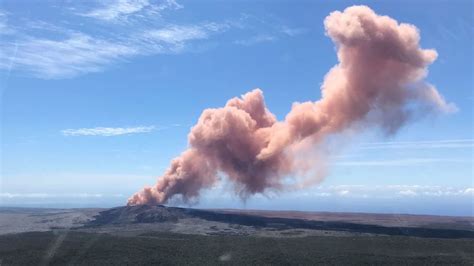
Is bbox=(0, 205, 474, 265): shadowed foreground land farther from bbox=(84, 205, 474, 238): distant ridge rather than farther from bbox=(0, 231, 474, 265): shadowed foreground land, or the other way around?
bbox=(84, 205, 474, 238): distant ridge

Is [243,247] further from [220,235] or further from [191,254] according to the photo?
[220,235]

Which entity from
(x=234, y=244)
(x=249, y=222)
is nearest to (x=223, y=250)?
(x=234, y=244)

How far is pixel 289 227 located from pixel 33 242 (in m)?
48.7

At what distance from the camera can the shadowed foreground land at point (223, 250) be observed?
2343 inches

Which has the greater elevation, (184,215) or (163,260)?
(184,215)

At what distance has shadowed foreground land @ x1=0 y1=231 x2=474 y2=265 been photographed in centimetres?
5950

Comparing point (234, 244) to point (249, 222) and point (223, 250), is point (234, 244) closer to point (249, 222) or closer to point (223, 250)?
point (223, 250)

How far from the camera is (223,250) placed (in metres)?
66.6

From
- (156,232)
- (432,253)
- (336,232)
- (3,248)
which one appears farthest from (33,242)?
(432,253)

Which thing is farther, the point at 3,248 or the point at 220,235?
the point at 220,235

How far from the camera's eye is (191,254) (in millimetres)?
63531

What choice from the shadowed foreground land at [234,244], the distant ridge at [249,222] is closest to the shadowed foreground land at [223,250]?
the shadowed foreground land at [234,244]

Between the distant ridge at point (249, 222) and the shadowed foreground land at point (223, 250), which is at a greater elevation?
the distant ridge at point (249, 222)

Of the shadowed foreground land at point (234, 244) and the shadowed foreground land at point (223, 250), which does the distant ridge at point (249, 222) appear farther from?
the shadowed foreground land at point (223, 250)
